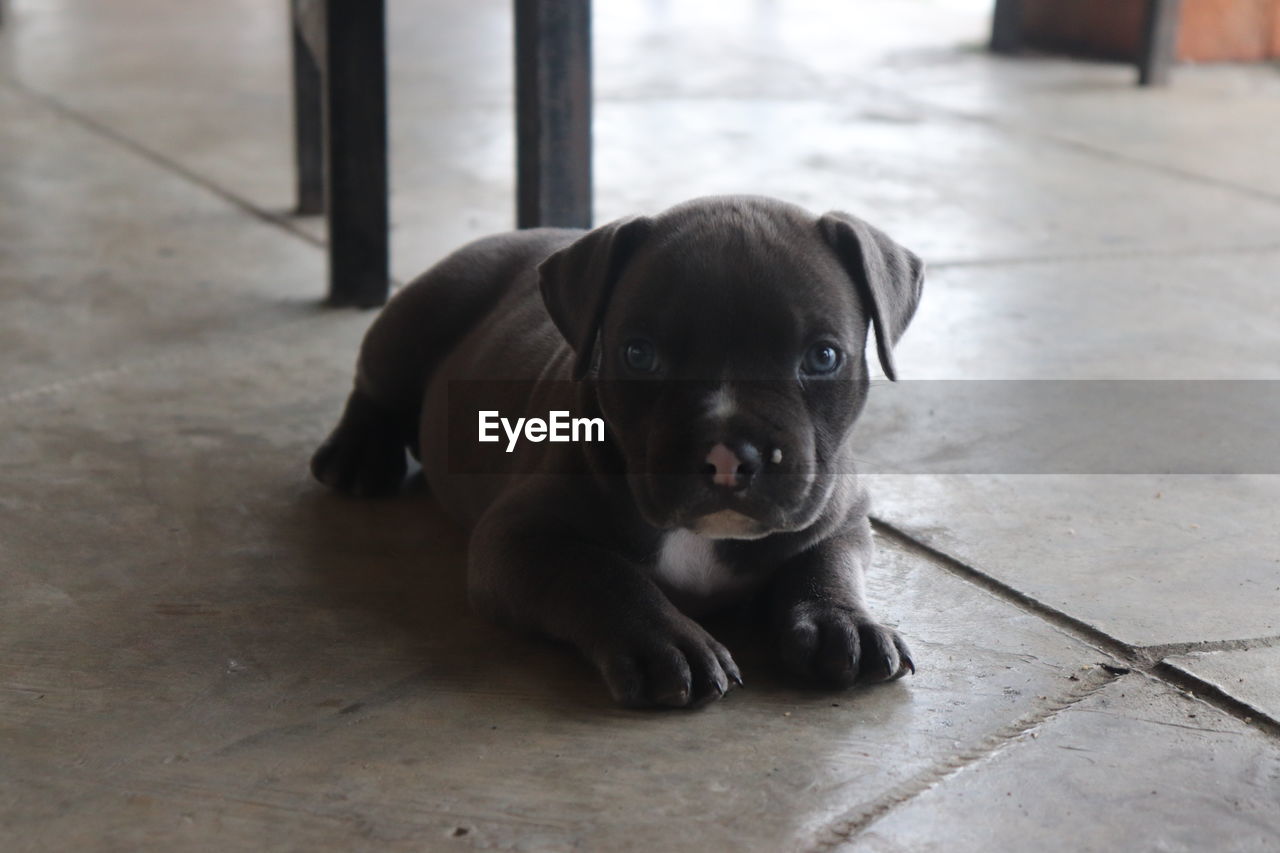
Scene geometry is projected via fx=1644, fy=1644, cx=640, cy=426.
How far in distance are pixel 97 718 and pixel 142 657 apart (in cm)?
26

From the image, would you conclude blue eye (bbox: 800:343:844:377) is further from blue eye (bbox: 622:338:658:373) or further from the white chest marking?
the white chest marking

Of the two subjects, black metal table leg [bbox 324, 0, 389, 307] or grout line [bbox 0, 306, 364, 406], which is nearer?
grout line [bbox 0, 306, 364, 406]

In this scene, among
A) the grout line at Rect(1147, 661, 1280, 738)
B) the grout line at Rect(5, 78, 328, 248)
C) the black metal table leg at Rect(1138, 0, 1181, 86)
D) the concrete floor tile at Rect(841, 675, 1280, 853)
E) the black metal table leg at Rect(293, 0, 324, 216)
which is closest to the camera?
the concrete floor tile at Rect(841, 675, 1280, 853)

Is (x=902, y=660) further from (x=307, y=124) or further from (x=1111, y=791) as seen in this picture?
(x=307, y=124)

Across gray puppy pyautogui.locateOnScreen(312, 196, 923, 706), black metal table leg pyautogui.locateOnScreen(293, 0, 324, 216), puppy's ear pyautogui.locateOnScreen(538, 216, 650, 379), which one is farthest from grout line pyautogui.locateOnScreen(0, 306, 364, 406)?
puppy's ear pyautogui.locateOnScreen(538, 216, 650, 379)

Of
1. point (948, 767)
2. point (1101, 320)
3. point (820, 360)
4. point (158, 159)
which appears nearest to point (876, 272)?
point (820, 360)

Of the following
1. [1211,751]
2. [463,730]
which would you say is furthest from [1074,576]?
[463,730]

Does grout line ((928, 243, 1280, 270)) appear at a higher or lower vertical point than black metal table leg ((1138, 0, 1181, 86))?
lower

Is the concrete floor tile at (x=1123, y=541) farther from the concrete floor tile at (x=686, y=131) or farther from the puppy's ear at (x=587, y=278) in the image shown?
the concrete floor tile at (x=686, y=131)

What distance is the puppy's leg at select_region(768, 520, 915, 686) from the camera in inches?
115

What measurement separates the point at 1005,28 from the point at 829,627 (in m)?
9.32

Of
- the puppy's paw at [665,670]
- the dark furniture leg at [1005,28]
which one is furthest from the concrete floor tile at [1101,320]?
the dark furniture leg at [1005,28]

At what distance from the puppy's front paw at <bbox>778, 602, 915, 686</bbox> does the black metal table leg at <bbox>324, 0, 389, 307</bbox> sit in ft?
9.52

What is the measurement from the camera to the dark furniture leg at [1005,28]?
37.2ft
